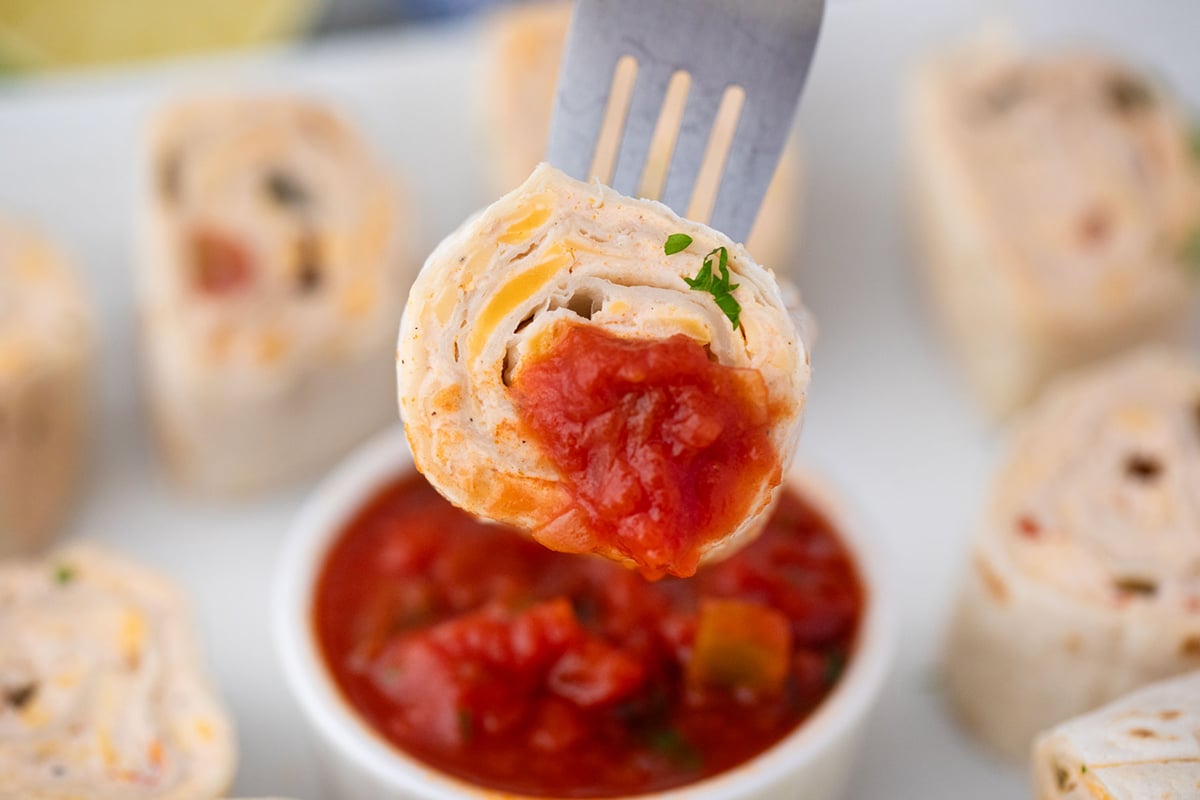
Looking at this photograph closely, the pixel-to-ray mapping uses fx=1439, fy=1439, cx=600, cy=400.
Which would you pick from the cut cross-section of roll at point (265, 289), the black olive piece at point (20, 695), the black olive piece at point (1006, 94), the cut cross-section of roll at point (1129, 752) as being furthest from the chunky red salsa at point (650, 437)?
the black olive piece at point (1006, 94)

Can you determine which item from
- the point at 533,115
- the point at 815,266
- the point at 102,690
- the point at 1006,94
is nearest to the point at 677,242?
the point at 102,690

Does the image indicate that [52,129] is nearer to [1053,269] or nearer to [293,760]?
[293,760]

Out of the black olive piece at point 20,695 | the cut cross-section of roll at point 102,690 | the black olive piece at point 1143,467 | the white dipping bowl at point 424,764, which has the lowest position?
the black olive piece at point 20,695

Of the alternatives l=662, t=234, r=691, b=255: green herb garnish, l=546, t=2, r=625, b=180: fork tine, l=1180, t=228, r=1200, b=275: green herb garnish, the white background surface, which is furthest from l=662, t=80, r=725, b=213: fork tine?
l=1180, t=228, r=1200, b=275: green herb garnish

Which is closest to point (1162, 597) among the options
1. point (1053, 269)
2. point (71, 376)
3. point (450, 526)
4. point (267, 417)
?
point (1053, 269)

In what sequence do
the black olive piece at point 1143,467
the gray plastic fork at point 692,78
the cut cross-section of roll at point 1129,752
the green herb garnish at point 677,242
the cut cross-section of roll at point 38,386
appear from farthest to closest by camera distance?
the cut cross-section of roll at point 38,386
the black olive piece at point 1143,467
the cut cross-section of roll at point 1129,752
the gray plastic fork at point 692,78
the green herb garnish at point 677,242

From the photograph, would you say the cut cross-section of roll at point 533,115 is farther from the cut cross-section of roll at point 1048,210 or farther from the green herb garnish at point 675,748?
the green herb garnish at point 675,748
